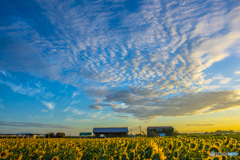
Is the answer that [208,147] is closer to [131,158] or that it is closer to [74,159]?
[131,158]

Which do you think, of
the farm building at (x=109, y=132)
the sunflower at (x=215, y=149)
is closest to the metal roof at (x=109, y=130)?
the farm building at (x=109, y=132)

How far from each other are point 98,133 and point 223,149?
82.6 metres

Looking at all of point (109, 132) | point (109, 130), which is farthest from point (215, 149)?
point (109, 130)

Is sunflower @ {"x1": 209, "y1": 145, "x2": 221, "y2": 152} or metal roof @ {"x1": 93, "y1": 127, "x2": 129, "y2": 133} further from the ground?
sunflower @ {"x1": 209, "y1": 145, "x2": 221, "y2": 152}

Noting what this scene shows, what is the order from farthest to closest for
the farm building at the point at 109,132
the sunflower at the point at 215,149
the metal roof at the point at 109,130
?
the metal roof at the point at 109,130 → the farm building at the point at 109,132 → the sunflower at the point at 215,149

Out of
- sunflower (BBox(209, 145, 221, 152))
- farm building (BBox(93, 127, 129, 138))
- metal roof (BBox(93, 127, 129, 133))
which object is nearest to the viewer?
→ sunflower (BBox(209, 145, 221, 152))

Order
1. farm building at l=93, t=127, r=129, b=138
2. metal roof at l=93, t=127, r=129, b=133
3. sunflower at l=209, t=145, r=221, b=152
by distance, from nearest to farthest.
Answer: sunflower at l=209, t=145, r=221, b=152 → farm building at l=93, t=127, r=129, b=138 → metal roof at l=93, t=127, r=129, b=133

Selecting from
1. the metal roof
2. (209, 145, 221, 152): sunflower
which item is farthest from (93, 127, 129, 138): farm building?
(209, 145, 221, 152): sunflower

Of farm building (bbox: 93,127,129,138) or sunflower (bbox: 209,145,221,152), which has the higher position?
sunflower (bbox: 209,145,221,152)

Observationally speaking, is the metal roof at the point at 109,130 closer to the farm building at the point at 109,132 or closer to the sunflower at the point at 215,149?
the farm building at the point at 109,132

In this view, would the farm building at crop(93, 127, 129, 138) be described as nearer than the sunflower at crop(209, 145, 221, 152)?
No

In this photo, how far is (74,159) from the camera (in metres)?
4.17

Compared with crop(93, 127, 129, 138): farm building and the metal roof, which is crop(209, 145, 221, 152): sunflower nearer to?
crop(93, 127, 129, 138): farm building

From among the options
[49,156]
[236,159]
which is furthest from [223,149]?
[49,156]
